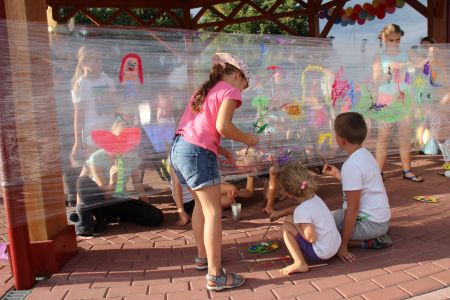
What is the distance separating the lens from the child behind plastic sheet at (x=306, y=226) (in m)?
2.62

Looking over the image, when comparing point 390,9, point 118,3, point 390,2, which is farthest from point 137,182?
point 390,9

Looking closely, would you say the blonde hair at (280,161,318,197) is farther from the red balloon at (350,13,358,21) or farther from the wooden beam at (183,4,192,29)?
the red balloon at (350,13,358,21)

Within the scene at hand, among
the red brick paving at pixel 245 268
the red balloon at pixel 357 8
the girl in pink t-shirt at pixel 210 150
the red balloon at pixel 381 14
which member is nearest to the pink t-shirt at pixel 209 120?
the girl in pink t-shirt at pixel 210 150

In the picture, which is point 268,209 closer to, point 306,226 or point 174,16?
point 306,226

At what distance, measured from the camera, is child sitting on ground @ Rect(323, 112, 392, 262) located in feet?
9.05

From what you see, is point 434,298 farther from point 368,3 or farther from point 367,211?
point 368,3

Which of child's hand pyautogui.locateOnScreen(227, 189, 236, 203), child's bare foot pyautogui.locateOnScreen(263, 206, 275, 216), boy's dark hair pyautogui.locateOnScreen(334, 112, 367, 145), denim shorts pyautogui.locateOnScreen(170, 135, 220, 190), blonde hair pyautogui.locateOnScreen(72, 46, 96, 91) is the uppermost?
blonde hair pyautogui.locateOnScreen(72, 46, 96, 91)

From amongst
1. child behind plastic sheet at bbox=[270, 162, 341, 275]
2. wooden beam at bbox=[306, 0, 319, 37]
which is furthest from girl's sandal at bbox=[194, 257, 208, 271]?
wooden beam at bbox=[306, 0, 319, 37]

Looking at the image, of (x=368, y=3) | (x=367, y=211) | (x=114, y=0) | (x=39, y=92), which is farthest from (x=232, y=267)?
(x=368, y=3)

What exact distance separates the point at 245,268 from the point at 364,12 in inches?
293

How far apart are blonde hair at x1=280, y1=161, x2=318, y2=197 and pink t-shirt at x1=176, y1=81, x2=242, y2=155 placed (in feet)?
1.59

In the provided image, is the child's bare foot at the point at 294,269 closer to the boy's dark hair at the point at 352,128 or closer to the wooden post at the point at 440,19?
the boy's dark hair at the point at 352,128

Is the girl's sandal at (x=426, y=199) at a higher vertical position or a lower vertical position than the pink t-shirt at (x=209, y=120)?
lower

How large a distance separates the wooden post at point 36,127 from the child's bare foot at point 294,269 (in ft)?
4.61
